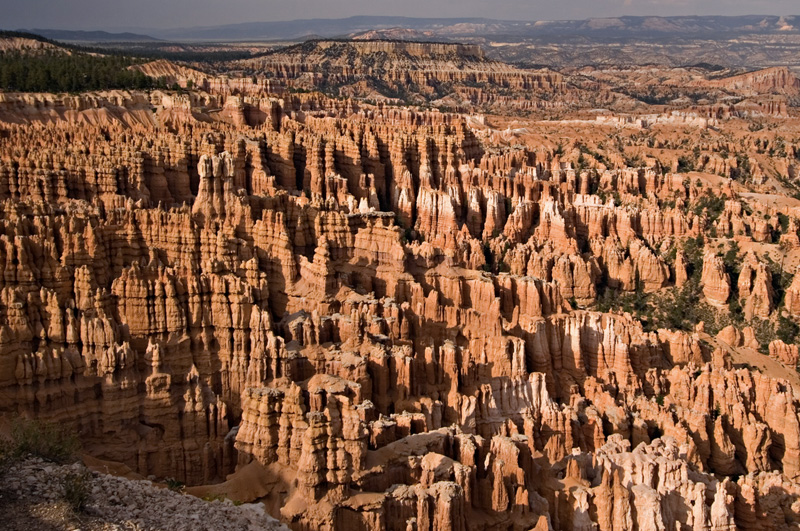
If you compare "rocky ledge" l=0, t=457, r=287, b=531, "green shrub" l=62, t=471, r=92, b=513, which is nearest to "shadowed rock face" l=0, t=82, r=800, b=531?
"rocky ledge" l=0, t=457, r=287, b=531

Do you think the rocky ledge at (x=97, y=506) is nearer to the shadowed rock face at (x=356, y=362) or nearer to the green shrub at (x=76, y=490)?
the green shrub at (x=76, y=490)

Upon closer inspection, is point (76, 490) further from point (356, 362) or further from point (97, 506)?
point (356, 362)

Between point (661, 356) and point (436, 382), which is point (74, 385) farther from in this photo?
point (661, 356)

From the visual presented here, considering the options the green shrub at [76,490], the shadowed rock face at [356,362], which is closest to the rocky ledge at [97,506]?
the green shrub at [76,490]

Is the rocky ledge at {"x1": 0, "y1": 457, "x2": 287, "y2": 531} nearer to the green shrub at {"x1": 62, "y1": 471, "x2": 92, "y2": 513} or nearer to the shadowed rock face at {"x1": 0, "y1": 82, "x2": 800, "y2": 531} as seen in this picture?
the green shrub at {"x1": 62, "y1": 471, "x2": 92, "y2": 513}

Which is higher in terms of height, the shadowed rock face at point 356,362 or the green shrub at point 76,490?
the green shrub at point 76,490

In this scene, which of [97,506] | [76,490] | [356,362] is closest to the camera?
[76,490]

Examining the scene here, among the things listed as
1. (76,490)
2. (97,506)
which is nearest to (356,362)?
(97,506)

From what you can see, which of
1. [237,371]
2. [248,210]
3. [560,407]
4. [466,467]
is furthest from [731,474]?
[248,210]
